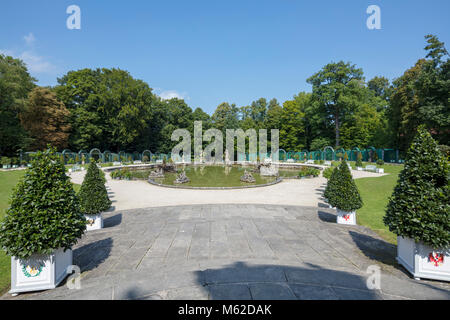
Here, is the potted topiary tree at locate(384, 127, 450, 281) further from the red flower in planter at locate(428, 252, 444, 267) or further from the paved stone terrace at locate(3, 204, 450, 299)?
the paved stone terrace at locate(3, 204, 450, 299)

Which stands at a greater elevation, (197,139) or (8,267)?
(197,139)

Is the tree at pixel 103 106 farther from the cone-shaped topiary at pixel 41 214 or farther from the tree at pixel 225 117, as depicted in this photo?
the cone-shaped topiary at pixel 41 214

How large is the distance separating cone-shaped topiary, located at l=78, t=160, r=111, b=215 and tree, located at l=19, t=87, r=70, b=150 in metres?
31.1

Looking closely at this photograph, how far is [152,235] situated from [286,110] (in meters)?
48.1

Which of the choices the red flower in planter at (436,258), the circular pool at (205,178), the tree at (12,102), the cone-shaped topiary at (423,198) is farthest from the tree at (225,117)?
the red flower in planter at (436,258)

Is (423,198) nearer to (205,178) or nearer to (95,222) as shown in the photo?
(95,222)

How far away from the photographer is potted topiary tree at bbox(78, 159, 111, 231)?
6832 millimetres

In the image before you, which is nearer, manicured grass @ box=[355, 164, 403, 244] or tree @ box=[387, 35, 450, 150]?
manicured grass @ box=[355, 164, 403, 244]

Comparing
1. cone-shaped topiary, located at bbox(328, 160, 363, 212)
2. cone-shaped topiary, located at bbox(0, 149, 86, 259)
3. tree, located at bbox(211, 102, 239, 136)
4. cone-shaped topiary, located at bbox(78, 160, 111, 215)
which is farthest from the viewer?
tree, located at bbox(211, 102, 239, 136)

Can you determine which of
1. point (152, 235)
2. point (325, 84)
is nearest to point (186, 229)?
point (152, 235)

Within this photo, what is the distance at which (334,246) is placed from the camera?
541cm

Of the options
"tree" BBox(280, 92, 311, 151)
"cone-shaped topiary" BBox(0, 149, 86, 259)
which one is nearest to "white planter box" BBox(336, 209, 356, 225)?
"cone-shaped topiary" BBox(0, 149, 86, 259)

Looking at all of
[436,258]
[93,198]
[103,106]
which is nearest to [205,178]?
[93,198]
